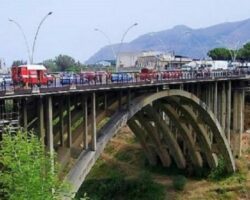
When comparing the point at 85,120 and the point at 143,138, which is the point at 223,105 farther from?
the point at 85,120

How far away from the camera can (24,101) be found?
26.0 metres

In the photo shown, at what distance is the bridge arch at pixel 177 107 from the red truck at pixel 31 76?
510 cm

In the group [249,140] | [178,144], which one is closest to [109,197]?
[178,144]

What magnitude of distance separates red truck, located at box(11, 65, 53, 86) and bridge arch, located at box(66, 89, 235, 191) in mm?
5095

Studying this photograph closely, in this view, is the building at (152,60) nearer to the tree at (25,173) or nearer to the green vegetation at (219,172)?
the green vegetation at (219,172)

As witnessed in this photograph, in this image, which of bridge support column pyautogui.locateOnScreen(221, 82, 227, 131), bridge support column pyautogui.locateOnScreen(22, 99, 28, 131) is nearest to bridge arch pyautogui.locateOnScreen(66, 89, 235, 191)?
bridge support column pyautogui.locateOnScreen(221, 82, 227, 131)

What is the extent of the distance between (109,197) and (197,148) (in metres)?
11.1

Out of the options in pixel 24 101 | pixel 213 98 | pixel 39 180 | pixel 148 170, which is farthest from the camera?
pixel 148 170

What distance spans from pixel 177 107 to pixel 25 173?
27547 millimetres

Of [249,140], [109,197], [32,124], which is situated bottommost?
[109,197]

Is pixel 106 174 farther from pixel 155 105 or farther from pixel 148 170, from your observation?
pixel 155 105

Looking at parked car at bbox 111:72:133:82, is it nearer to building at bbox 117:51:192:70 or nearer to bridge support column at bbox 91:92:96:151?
bridge support column at bbox 91:92:96:151

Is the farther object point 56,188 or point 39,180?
point 56,188

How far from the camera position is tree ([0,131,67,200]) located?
2055cm
